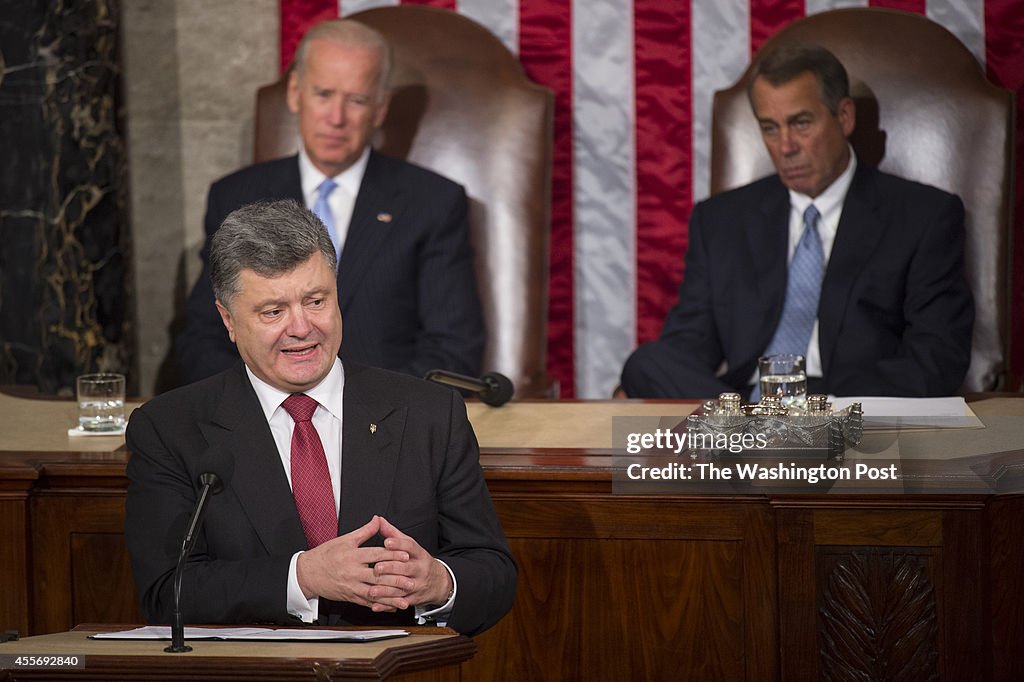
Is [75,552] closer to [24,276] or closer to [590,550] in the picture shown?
[590,550]

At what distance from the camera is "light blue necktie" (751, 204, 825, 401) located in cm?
405

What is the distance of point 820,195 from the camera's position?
163 inches

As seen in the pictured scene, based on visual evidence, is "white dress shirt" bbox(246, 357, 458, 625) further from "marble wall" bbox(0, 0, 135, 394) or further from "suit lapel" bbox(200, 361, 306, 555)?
"marble wall" bbox(0, 0, 135, 394)

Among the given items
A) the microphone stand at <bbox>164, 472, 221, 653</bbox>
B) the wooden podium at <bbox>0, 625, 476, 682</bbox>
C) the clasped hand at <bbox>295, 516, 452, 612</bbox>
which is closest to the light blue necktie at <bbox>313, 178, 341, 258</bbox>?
the clasped hand at <bbox>295, 516, 452, 612</bbox>

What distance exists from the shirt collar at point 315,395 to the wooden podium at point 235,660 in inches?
20.9

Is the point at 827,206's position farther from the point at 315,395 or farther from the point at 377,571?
the point at 377,571

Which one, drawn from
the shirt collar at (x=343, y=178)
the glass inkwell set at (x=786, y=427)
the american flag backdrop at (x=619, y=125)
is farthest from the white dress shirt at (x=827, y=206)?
the glass inkwell set at (x=786, y=427)

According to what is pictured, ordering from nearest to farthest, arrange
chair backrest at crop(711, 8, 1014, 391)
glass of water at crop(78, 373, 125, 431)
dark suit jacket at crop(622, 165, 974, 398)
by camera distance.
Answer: glass of water at crop(78, 373, 125, 431) → dark suit jacket at crop(622, 165, 974, 398) → chair backrest at crop(711, 8, 1014, 391)

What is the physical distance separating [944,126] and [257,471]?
2.74 m

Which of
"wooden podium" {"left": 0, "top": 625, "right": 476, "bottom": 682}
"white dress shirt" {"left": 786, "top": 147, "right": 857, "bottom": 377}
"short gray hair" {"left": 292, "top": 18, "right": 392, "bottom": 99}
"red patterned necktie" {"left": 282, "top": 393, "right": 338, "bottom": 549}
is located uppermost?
"short gray hair" {"left": 292, "top": 18, "right": 392, "bottom": 99}

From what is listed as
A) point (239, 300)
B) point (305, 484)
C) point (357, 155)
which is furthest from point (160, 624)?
point (357, 155)

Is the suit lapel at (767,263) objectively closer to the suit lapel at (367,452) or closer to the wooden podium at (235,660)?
the suit lapel at (367,452)

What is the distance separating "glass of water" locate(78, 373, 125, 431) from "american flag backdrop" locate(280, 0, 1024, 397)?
2.11m

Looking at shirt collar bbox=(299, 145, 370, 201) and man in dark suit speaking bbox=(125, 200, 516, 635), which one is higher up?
shirt collar bbox=(299, 145, 370, 201)
